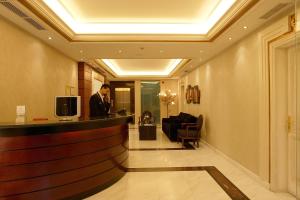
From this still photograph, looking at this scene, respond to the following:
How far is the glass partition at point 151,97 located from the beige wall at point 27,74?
918 centimetres

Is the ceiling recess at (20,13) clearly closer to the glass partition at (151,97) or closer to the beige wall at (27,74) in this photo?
the beige wall at (27,74)

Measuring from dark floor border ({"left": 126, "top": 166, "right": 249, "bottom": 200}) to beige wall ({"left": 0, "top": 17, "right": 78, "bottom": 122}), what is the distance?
2592 mm

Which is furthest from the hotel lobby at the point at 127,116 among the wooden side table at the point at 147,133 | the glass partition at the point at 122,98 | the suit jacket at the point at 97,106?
the glass partition at the point at 122,98

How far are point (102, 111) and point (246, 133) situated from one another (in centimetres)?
312

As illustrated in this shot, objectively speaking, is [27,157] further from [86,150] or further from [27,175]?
[86,150]

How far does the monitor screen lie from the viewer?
440 cm


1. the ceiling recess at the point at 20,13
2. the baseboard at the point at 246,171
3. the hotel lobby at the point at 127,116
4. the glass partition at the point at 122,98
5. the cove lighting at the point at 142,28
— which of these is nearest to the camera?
the hotel lobby at the point at 127,116

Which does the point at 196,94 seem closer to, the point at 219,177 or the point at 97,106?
the point at 219,177

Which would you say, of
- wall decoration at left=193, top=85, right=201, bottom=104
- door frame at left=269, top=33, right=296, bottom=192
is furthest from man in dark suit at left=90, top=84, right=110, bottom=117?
wall decoration at left=193, top=85, right=201, bottom=104

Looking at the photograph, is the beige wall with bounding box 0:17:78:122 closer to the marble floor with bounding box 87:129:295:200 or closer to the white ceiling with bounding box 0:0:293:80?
the white ceiling with bounding box 0:0:293:80

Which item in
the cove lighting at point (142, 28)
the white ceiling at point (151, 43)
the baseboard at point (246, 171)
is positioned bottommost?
the baseboard at point (246, 171)

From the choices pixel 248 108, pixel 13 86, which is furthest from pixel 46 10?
pixel 248 108

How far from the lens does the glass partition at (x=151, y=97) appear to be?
16.0 metres

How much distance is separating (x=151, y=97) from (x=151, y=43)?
1018 cm
